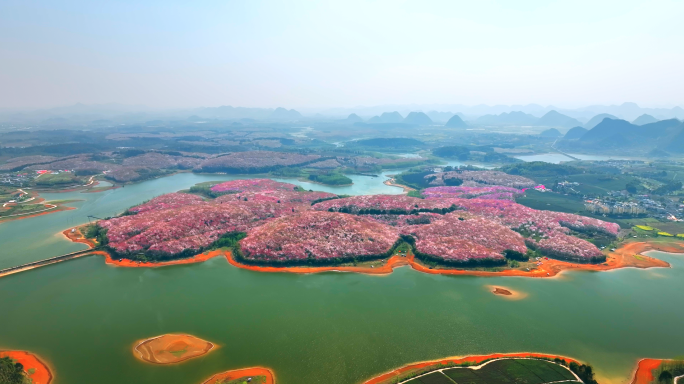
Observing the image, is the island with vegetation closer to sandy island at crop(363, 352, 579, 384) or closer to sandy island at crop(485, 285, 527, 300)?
sandy island at crop(485, 285, 527, 300)

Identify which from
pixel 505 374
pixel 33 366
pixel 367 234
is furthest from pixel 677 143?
pixel 33 366

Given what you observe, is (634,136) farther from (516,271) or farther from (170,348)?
(170,348)

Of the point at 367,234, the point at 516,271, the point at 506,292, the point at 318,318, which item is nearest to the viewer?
the point at 318,318

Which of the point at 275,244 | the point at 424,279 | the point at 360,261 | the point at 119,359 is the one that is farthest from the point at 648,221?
the point at 119,359

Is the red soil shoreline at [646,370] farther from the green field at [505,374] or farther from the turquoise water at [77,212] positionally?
the turquoise water at [77,212]

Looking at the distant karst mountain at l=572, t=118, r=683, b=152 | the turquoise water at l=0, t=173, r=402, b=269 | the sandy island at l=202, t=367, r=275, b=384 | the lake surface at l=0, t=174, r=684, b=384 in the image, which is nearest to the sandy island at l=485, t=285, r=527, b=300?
the lake surface at l=0, t=174, r=684, b=384

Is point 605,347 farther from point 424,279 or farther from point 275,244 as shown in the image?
point 275,244
